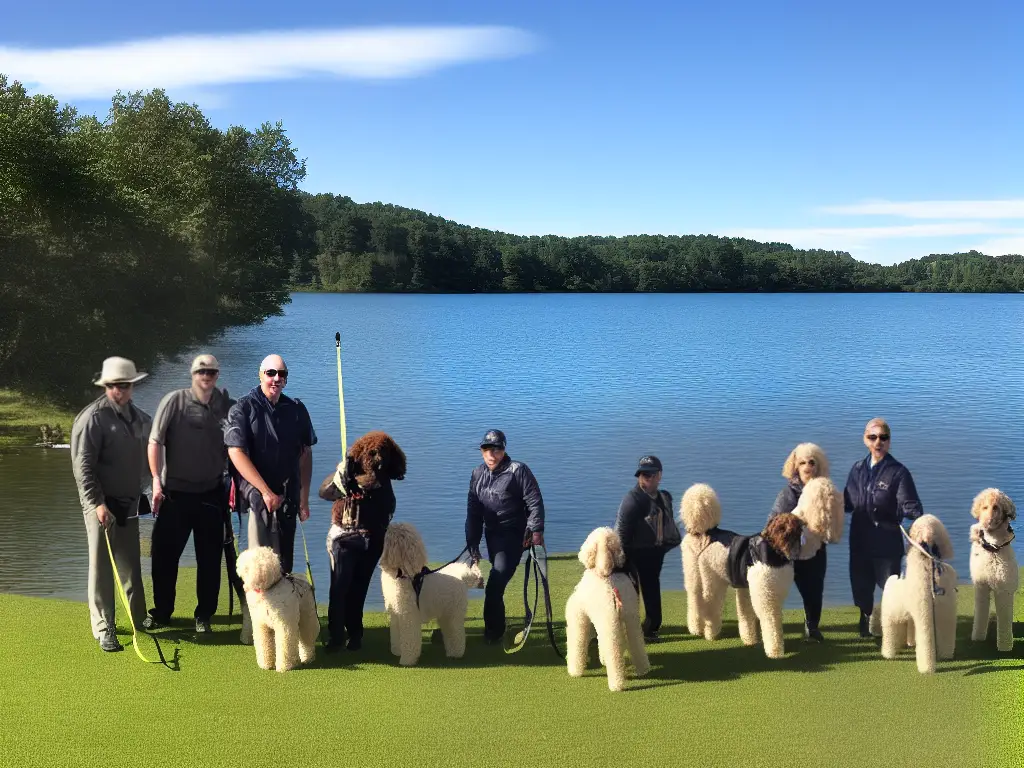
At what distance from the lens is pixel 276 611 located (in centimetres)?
816

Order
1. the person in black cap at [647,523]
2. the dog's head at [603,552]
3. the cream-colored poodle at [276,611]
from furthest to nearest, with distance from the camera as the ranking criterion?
the person in black cap at [647,523] → the cream-colored poodle at [276,611] → the dog's head at [603,552]

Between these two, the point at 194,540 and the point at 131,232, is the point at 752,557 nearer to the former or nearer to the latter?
the point at 194,540

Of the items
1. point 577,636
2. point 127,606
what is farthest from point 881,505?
point 127,606

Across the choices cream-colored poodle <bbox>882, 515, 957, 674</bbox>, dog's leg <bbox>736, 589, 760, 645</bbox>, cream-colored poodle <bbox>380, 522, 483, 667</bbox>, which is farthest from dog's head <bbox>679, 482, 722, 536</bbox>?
cream-colored poodle <bbox>380, 522, 483, 667</bbox>

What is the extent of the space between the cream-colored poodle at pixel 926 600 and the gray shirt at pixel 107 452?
5908 mm

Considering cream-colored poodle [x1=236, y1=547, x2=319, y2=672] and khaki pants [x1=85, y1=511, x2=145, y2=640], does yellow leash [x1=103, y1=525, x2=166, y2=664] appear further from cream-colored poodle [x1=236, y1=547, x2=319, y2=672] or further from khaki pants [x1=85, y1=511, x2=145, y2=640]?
cream-colored poodle [x1=236, y1=547, x2=319, y2=672]

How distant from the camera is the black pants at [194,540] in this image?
916 centimetres

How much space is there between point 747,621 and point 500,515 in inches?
84.2

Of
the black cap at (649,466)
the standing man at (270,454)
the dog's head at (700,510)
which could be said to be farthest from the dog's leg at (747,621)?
the standing man at (270,454)

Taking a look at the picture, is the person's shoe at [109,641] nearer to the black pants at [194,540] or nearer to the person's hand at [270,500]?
the black pants at [194,540]

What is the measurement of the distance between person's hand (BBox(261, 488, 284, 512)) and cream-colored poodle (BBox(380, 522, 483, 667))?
2.88ft

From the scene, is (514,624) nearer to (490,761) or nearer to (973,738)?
(490,761)

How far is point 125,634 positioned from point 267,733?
2820 mm

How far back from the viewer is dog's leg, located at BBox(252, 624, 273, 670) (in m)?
8.29
